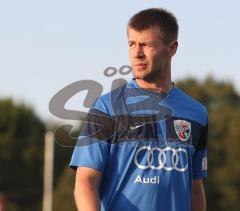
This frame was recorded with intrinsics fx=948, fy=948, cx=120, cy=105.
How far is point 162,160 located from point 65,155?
6846cm

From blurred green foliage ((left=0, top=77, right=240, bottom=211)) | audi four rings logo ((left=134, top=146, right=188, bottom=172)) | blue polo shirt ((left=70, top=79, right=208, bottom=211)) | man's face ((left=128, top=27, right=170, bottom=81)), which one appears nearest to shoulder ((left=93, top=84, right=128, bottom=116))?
blue polo shirt ((left=70, top=79, right=208, bottom=211))

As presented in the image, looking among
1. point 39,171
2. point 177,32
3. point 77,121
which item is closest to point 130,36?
point 177,32

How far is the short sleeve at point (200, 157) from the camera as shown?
233 inches

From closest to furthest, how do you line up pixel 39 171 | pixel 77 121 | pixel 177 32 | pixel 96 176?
pixel 96 176
pixel 177 32
pixel 77 121
pixel 39 171

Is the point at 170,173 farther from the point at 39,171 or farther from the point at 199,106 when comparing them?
the point at 39,171

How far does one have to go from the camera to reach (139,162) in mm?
5504

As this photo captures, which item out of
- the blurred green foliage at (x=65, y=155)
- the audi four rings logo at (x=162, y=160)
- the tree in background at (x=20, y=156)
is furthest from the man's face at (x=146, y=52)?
the tree in background at (x=20, y=156)

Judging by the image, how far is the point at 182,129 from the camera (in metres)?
5.71

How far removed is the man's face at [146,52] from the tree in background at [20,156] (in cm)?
6362

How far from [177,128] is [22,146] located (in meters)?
73.0

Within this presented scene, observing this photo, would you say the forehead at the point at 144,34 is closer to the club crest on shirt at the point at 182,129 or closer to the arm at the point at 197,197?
the club crest on shirt at the point at 182,129

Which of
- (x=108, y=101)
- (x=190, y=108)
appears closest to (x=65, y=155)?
(x=190, y=108)

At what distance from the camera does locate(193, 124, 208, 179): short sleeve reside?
5.92 metres

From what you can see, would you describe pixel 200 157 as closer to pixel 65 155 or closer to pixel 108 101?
pixel 108 101
